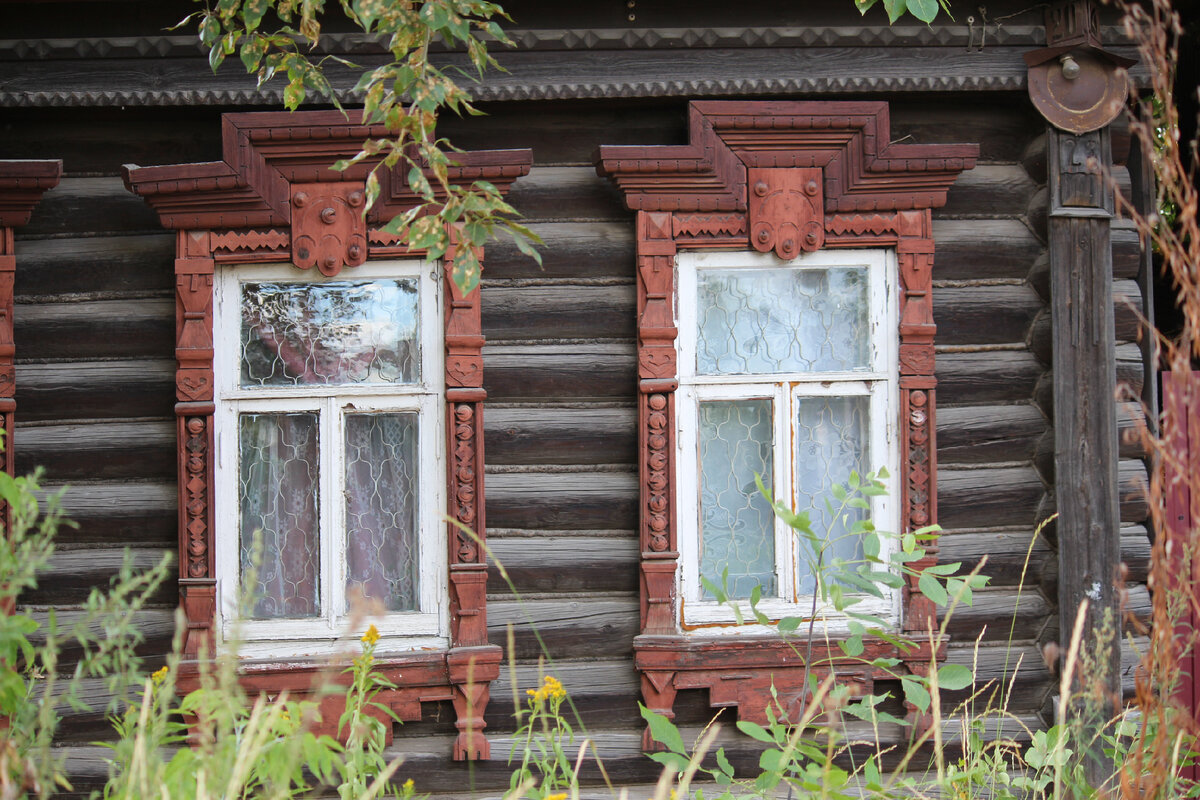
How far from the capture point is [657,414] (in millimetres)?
3666

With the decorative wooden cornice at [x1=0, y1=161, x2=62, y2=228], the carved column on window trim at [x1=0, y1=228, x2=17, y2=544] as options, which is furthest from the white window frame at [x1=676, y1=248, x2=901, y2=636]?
the carved column on window trim at [x1=0, y1=228, x2=17, y2=544]

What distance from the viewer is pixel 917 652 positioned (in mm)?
3514

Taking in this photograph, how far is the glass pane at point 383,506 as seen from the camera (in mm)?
3729

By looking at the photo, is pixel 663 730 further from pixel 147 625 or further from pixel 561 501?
pixel 147 625

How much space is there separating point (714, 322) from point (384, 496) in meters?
1.45

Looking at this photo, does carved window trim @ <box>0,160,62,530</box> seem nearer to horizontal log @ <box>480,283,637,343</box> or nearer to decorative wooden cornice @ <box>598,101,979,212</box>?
horizontal log @ <box>480,283,637,343</box>

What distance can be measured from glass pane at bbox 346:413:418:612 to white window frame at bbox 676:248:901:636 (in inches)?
40.7

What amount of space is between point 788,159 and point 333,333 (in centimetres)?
187

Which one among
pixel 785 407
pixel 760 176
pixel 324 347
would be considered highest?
pixel 760 176

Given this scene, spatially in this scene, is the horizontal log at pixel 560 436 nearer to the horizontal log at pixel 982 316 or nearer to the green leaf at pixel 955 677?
the horizontal log at pixel 982 316

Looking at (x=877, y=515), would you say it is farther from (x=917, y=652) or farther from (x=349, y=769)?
(x=349, y=769)

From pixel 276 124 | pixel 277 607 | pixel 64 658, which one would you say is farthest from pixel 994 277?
pixel 64 658

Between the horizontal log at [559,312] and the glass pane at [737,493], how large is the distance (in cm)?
48

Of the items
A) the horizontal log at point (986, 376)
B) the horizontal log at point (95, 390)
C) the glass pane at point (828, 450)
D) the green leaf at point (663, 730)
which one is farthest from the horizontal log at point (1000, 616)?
the horizontal log at point (95, 390)
